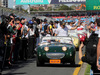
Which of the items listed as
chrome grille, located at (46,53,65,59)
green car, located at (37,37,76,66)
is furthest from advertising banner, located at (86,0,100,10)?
chrome grille, located at (46,53,65,59)

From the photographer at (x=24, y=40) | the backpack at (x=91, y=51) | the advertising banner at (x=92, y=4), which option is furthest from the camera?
the advertising banner at (x=92, y=4)

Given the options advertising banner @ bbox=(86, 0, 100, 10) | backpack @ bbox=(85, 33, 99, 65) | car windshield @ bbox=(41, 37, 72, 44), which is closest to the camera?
backpack @ bbox=(85, 33, 99, 65)

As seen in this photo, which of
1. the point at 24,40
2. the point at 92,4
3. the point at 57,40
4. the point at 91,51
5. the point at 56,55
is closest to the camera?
the point at 91,51

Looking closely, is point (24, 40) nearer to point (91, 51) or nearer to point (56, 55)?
point (56, 55)

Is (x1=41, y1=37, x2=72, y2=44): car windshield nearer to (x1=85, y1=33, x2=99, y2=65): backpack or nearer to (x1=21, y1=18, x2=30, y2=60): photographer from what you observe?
(x1=21, y1=18, x2=30, y2=60): photographer

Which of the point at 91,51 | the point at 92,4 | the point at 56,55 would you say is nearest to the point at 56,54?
the point at 56,55

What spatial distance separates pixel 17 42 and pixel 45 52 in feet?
6.19

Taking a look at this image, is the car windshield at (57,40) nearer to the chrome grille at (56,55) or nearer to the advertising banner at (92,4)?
the chrome grille at (56,55)

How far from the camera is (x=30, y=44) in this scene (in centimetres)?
1762

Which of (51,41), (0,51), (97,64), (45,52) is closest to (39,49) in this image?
(45,52)

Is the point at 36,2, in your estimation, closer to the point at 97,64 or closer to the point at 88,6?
the point at 88,6

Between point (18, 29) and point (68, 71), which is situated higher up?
point (18, 29)

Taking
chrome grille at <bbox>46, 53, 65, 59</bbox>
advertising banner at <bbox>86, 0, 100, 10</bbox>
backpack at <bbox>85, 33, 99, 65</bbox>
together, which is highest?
advertising banner at <bbox>86, 0, 100, 10</bbox>

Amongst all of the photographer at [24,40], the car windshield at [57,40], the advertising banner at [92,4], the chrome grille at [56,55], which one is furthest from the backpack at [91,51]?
the advertising banner at [92,4]
